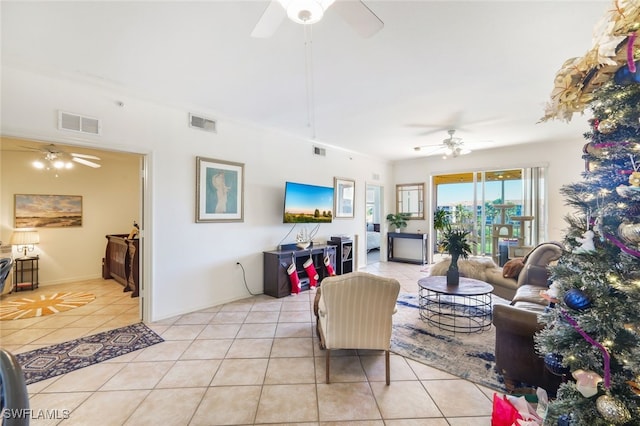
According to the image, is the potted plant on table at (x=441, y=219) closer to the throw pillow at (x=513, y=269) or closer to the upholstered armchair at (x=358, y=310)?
the throw pillow at (x=513, y=269)

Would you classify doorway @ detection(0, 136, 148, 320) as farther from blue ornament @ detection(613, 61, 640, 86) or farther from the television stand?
blue ornament @ detection(613, 61, 640, 86)

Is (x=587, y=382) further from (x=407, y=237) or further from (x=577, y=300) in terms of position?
(x=407, y=237)

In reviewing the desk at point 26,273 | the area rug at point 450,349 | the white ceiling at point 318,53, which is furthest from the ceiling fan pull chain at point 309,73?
the desk at point 26,273

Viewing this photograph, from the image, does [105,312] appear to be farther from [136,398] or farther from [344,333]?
[344,333]

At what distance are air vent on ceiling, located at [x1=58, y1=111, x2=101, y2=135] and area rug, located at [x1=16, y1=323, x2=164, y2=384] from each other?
2200mm

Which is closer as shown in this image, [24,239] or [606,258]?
[606,258]

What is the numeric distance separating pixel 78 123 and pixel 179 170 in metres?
1.06

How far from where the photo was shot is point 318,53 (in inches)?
93.3

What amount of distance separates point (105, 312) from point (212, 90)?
3.27 metres

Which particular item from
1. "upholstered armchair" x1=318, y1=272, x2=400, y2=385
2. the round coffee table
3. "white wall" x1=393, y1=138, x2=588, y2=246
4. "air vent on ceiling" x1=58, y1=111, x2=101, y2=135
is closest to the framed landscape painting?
"air vent on ceiling" x1=58, y1=111, x2=101, y2=135

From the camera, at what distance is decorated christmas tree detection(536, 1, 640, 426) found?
1.00 meters

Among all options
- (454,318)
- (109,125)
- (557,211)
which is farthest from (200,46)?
(557,211)

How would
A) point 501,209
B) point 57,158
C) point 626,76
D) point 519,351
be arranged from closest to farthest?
point 626,76
point 519,351
point 57,158
point 501,209

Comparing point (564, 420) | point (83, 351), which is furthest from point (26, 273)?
point (564, 420)
